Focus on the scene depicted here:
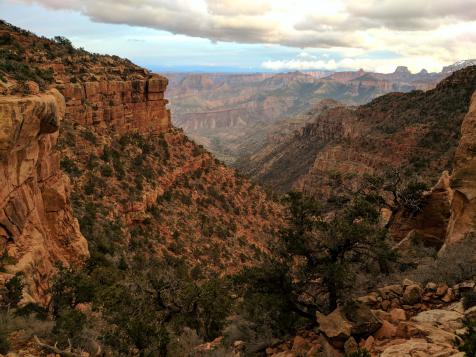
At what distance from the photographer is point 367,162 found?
82000 mm

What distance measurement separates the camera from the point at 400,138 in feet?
251

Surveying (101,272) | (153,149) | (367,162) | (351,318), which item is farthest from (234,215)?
(367,162)

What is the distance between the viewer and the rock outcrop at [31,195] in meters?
14.2

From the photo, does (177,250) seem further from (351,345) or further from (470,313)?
(470,313)

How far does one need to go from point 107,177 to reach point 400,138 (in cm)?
5968

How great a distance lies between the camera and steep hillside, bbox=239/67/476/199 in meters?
63.7

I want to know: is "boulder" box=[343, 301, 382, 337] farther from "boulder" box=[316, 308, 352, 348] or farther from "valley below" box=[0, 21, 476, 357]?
"boulder" box=[316, 308, 352, 348]

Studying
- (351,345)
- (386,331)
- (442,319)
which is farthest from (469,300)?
(351,345)

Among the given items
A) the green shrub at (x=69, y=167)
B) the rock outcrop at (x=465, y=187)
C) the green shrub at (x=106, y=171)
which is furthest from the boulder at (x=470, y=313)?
the green shrub at (x=106, y=171)

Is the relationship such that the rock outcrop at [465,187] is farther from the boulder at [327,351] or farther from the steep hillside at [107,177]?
the steep hillside at [107,177]

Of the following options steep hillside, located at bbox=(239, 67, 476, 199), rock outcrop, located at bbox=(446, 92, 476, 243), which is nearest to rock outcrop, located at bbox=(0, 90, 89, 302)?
rock outcrop, located at bbox=(446, 92, 476, 243)

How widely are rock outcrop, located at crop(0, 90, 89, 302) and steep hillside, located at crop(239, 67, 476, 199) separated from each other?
106 ft

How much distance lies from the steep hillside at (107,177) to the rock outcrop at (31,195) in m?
0.06

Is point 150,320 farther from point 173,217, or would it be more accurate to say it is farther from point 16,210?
→ point 173,217
